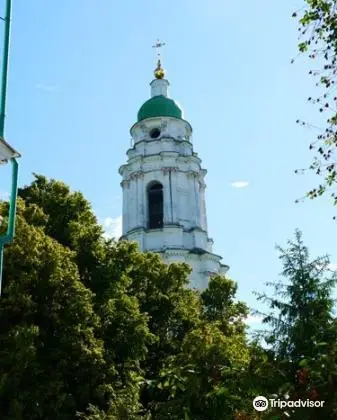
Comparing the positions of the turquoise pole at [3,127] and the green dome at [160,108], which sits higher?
the green dome at [160,108]

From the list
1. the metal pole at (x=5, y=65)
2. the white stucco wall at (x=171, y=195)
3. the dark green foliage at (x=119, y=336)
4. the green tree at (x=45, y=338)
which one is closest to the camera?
the metal pole at (x=5, y=65)

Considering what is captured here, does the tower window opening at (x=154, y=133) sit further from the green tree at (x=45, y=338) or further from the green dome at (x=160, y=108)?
the green tree at (x=45, y=338)

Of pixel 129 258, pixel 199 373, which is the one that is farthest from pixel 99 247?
pixel 199 373

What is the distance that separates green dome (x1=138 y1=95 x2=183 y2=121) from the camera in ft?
119

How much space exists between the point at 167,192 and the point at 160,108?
5719 millimetres

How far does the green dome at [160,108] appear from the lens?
1432 inches

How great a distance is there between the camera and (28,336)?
1395cm

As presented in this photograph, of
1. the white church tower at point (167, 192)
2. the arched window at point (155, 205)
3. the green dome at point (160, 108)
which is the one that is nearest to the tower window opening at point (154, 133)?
the white church tower at point (167, 192)

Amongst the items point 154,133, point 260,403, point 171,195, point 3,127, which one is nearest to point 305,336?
point 260,403

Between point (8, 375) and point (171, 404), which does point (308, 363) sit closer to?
point (171, 404)

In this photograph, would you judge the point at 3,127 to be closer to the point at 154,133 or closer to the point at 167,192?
the point at 167,192

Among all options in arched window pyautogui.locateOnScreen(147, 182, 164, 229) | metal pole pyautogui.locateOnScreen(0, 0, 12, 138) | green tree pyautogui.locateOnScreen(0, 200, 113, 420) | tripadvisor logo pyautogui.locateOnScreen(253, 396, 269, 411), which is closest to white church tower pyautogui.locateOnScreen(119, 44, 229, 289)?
arched window pyautogui.locateOnScreen(147, 182, 164, 229)

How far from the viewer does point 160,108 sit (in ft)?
120

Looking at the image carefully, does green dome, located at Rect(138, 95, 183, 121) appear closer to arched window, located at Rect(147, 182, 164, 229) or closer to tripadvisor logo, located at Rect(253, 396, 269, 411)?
arched window, located at Rect(147, 182, 164, 229)
